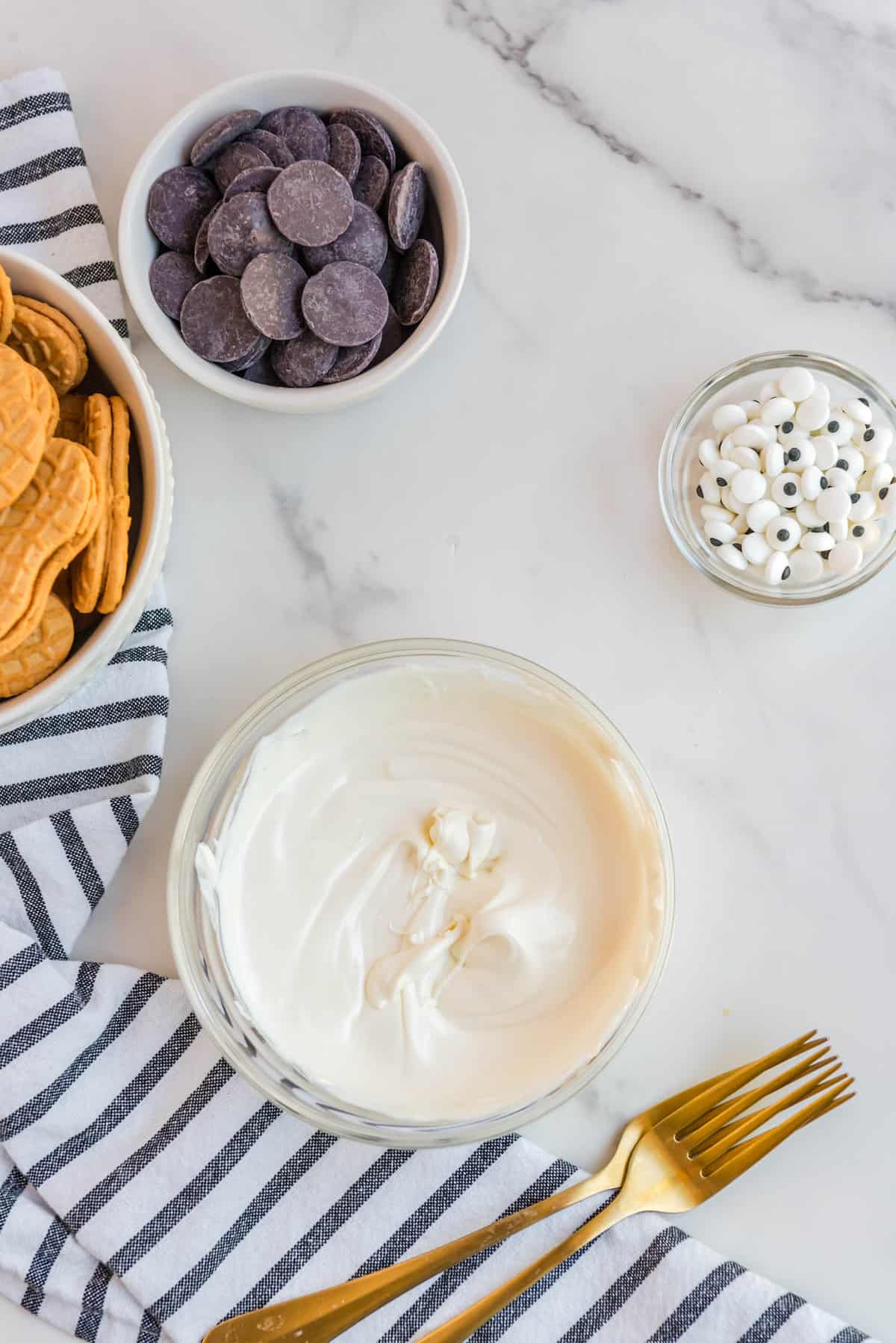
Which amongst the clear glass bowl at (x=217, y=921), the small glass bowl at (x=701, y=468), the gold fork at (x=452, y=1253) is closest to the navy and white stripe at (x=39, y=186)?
the clear glass bowl at (x=217, y=921)

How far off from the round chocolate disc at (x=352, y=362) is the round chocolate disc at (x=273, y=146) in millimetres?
170

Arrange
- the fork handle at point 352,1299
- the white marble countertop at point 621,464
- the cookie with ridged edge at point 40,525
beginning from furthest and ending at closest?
1. the white marble countertop at point 621,464
2. the fork handle at point 352,1299
3. the cookie with ridged edge at point 40,525

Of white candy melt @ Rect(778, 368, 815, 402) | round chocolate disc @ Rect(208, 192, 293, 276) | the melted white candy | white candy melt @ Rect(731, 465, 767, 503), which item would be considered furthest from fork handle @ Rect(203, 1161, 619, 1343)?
round chocolate disc @ Rect(208, 192, 293, 276)

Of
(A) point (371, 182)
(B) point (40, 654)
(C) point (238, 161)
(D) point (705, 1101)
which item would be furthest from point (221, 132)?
(D) point (705, 1101)

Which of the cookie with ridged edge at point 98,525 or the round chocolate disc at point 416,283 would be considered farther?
the round chocolate disc at point 416,283

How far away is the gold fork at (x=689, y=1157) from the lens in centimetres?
102

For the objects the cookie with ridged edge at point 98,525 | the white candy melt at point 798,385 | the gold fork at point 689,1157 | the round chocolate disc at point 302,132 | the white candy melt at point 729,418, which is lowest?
the gold fork at point 689,1157

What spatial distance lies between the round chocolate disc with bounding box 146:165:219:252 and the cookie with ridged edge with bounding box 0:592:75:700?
0.34 metres

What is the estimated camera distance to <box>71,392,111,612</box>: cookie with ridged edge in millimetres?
889

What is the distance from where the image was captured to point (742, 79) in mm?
1137

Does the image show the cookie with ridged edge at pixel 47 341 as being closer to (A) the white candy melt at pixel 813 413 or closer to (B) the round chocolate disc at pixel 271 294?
(B) the round chocolate disc at pixel 271 294

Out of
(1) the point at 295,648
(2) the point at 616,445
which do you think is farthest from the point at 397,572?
(2) the point at 616,445

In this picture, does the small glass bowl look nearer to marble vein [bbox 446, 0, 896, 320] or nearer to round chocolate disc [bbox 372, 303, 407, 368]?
marble vein [bbox 446, 0, 896, 320]

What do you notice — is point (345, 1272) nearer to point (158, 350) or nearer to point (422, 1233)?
point (422, 1233)
